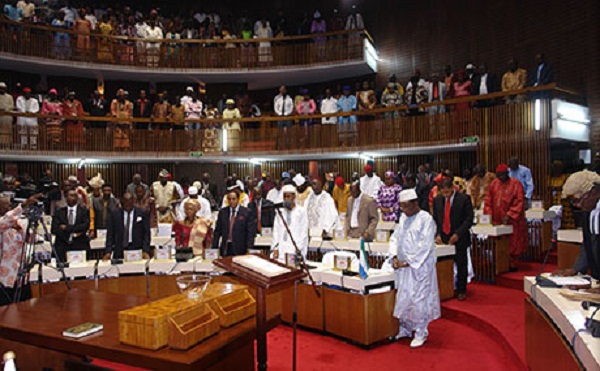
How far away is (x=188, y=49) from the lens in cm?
1781

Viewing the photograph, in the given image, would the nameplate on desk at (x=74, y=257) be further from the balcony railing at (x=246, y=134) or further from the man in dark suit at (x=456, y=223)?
the balcony railing at (x=246, y=134)

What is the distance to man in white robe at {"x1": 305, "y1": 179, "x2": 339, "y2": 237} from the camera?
9.34m

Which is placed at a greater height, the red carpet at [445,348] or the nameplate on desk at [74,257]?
the nameplate on desk at [74,257]

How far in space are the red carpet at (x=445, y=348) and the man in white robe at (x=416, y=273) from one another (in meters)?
0.33

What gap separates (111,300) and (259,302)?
1491mm

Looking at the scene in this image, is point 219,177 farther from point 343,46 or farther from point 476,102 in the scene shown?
point 476,102

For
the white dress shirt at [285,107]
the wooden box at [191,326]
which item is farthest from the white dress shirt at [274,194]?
the wooden box at [191,326]

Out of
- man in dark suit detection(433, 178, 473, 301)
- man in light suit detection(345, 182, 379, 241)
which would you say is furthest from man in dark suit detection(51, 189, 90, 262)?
man in dark suit detection(433, 178, 473, 301)

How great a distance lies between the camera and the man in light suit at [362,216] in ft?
26.0

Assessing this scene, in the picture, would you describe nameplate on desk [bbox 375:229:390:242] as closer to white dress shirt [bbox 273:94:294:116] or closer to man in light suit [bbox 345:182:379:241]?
man in light suit [bbox 345:182:379:241]

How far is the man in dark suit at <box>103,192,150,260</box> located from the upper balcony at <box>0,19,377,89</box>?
36.6 feet

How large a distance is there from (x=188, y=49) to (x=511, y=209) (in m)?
13.3

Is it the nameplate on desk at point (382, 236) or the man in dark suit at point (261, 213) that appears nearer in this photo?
the nameplate on desk at point (382, 236)

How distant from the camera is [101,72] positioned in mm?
17797
